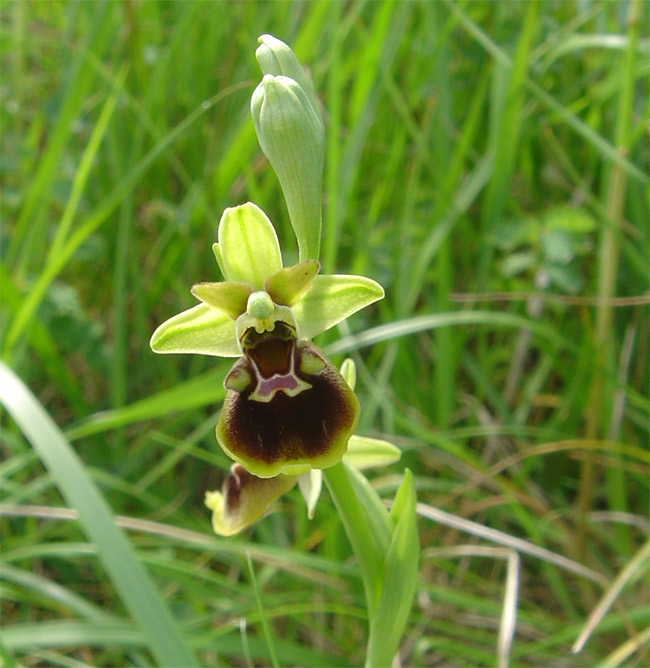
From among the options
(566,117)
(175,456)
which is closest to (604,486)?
(566,117)

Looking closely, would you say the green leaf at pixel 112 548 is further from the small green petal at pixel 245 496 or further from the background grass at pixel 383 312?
the background grass at pixel 383 312

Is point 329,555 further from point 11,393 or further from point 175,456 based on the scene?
point 11,393

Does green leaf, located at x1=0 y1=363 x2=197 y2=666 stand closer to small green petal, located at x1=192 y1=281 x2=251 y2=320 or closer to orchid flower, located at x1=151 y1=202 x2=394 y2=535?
orchid flower, located at x1=151 y1=202 x2=394 y2=535

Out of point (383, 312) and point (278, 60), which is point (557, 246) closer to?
point (383, 312)

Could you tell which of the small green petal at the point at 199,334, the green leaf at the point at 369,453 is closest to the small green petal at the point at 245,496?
the green leaf at the point at 369,453

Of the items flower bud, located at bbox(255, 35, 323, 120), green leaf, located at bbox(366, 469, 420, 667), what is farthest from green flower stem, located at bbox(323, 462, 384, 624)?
flower bud, located at bbox(255, 35, 323, 120)

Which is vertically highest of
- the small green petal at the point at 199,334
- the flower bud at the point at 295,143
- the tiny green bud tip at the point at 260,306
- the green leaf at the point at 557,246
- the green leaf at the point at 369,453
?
the flower bud at the point at 295,143
